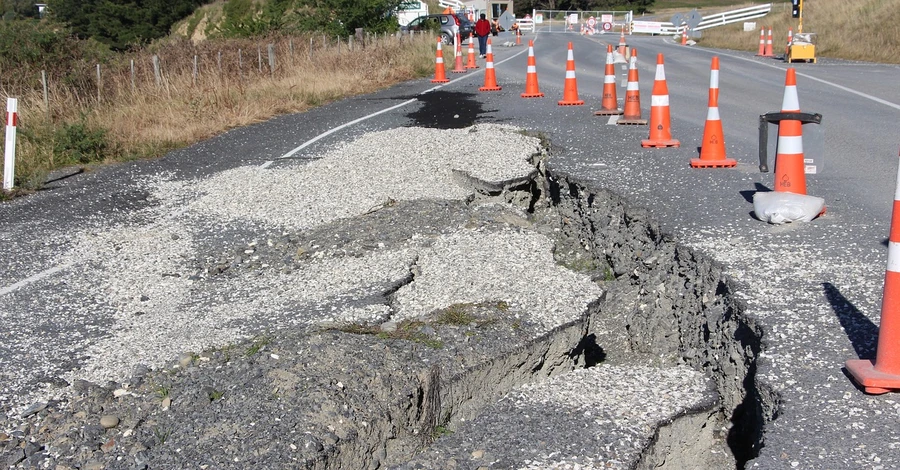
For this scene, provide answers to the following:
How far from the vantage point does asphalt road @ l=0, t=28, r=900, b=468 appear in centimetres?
334

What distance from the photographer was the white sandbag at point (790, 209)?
18.9ft

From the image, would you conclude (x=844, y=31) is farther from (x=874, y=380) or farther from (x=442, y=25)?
(x=874, y=380)

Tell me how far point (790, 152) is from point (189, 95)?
10.6 m

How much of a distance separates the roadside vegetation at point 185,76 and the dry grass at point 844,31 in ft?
→ 0.27

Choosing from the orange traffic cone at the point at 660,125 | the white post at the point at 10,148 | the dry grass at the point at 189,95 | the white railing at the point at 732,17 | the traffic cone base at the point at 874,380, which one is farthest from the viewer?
the white railing at the point at 732,17

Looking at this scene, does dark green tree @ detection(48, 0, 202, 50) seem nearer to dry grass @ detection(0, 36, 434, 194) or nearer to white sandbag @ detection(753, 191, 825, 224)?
dry grass @ detection(0, 36, 434, 194)

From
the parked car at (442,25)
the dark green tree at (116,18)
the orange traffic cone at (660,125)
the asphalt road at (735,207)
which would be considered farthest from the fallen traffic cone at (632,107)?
the dark green tree at (116,18)

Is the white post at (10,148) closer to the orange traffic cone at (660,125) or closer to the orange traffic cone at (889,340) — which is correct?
the orange traffic cone at (660,125)

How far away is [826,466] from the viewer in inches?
113

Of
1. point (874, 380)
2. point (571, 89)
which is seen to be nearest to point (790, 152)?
point (874, 380)

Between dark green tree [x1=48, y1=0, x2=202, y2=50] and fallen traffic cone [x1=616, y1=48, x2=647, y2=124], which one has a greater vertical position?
dark green tree [x1=48, y1=0, x2=202, y2=50]

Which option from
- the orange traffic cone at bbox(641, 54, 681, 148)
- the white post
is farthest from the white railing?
the white post

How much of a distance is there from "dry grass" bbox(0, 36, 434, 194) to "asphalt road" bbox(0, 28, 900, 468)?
0.68 metres

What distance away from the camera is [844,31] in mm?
28375
